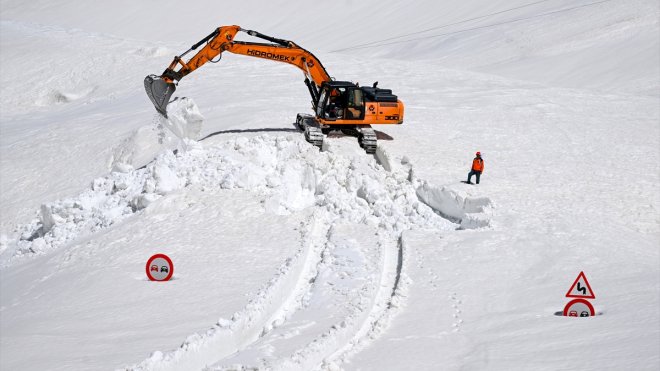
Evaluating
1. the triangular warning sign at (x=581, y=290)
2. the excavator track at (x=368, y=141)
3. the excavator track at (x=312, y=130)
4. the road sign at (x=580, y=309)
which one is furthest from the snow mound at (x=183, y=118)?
the road sign at (x=580, y=309)

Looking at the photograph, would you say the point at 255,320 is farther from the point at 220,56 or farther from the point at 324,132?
the point at 324,132

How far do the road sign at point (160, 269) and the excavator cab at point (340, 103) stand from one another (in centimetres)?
717

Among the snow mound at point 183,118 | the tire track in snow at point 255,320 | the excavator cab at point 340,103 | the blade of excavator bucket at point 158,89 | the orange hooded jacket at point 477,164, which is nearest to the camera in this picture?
the tire track in snow at point 255,320

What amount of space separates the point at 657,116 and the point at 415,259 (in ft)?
43.6

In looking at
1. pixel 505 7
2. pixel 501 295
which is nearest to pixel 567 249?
pixel 501 295

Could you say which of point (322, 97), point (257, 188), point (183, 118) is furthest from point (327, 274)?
point (183, 118)

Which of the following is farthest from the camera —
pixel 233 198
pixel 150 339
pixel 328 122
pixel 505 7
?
pixel 505 7

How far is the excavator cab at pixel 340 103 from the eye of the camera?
1702cm

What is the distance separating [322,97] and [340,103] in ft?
1.58

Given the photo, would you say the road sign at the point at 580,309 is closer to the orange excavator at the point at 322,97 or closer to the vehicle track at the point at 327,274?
the vehicle track at the point at 327,274

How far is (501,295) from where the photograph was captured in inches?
416

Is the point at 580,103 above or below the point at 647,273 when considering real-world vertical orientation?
above

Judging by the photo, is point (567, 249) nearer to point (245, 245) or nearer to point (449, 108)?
point (245, 245)

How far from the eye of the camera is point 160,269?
10.9 metres
